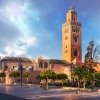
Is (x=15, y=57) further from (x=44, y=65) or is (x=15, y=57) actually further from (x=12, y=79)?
(x=12, y=79)

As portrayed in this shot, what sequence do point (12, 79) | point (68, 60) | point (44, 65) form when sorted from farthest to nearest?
point (68, 60) < point (44, 65) < point (12, 79)

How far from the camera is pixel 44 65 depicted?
3939 inches

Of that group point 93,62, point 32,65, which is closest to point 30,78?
point 32,65

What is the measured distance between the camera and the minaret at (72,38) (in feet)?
370

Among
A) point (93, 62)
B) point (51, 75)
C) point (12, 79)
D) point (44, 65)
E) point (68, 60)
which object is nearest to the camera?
point (93, 62)

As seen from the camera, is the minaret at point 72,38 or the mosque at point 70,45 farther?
the minaret at point 72,38

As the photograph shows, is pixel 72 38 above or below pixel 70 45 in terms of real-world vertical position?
above

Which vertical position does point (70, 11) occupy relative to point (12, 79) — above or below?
above

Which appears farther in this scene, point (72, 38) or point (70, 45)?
point (72, 38)

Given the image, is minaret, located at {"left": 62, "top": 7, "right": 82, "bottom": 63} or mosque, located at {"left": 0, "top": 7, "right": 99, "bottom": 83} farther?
minaret, located at {"left": 62, "top": 7, "right": 82, "bottom": 63}

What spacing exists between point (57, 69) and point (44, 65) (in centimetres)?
579

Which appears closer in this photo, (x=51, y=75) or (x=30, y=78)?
(x=51, y=75)

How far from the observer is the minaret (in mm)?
112812

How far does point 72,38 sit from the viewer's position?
11381cm
